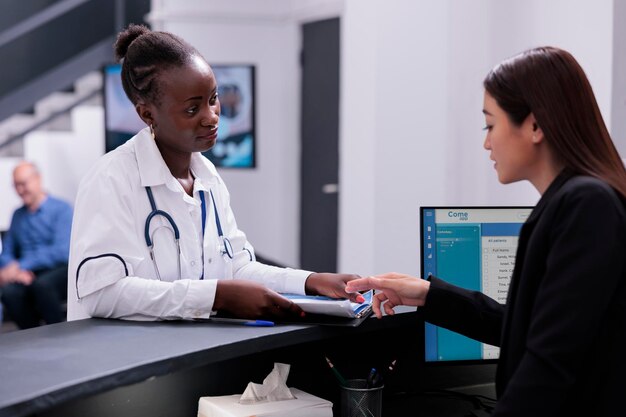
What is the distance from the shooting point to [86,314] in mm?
1728

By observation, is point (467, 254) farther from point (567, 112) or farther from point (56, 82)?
point (56, 82)

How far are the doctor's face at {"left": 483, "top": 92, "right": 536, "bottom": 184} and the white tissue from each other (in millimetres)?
595

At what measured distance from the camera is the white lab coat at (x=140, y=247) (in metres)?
1.65

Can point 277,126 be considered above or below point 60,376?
above

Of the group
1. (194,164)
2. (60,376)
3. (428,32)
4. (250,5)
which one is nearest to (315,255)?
(250,5)

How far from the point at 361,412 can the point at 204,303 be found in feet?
1.27

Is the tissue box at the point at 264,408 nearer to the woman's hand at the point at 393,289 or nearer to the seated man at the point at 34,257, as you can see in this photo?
the woman's hand at the point at 393,289

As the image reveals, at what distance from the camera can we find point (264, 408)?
62.4 inches

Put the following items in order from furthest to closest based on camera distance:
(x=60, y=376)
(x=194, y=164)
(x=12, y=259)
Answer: (x=12, y=259)
(x=194, y=164)
(x=60, y=376)

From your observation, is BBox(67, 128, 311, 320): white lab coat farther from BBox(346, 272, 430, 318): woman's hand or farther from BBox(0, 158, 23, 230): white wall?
BBox(0, 158, 23, 230): white wall

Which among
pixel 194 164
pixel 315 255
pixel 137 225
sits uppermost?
pixel 194 164

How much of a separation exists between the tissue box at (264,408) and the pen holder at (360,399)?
2.7 inches

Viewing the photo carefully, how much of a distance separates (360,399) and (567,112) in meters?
0.73

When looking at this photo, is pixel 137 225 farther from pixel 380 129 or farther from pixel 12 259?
pixel 12 259
